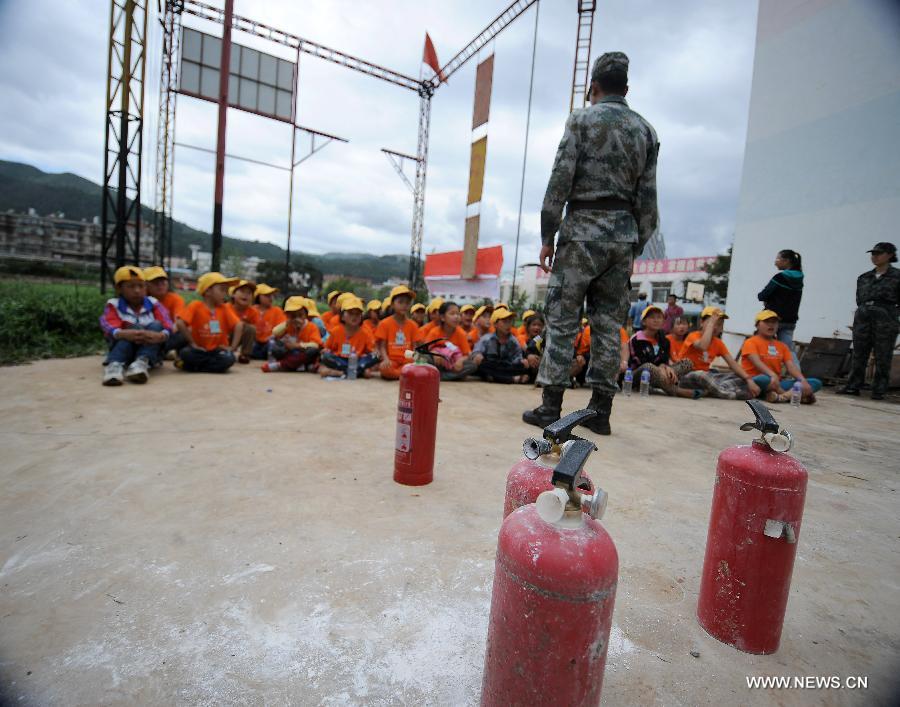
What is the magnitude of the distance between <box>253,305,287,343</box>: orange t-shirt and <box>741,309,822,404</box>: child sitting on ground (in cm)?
587

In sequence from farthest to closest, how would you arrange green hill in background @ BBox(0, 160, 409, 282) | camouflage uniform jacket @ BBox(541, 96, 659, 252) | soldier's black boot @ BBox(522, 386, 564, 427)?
green hill in background @ BBox(0, 160, 409, 282) < soldier's black boot @ BBox(522, 386, 564, 427) < camouflage uniform jacket @ BBox(541, 96, 659, 252)

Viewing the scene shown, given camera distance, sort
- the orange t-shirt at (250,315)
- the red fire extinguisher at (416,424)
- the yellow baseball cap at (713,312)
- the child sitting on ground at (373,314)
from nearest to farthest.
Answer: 1. the red fire extinguisher at (416,424)
2. the yellow baseball cap at (713,312)
3. the child sitting on ground at (373,314)
4. the orange t-shirt at (250,315)

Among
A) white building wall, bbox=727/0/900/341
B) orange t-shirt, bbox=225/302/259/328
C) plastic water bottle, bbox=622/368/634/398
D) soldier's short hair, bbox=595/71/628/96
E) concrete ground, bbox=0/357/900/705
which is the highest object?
white building wall, bbox=727/0/900/341

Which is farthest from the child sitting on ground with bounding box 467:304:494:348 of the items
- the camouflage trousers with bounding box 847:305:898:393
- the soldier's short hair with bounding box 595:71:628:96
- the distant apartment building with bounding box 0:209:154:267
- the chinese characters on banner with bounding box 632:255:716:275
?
the distant apartment building with bounding box 0:209:154:267

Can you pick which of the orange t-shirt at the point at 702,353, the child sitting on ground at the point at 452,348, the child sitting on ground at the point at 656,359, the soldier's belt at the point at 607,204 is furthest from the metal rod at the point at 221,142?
the soldier's belt at the point at 607,204

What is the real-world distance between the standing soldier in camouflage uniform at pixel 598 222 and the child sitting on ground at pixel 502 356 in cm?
254

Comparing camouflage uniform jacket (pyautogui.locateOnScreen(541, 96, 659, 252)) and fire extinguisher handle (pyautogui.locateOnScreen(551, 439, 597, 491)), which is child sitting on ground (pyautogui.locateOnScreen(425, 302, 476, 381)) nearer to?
camouflage uniform jacket (pyautogui.locateOnScreen(541, 96, 659, 252))

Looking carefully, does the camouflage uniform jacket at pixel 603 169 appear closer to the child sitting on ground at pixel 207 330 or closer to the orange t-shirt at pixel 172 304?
the child sitting on ground at pixel 207 330

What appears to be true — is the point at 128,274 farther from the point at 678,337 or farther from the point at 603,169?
the point at 678,337

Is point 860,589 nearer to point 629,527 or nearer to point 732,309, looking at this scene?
point 629,527

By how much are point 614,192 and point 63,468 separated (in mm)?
3249

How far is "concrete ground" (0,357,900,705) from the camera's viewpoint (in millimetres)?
1084

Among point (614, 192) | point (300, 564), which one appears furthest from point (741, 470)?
point (614, 192)

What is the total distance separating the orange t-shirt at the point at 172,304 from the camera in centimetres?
538
